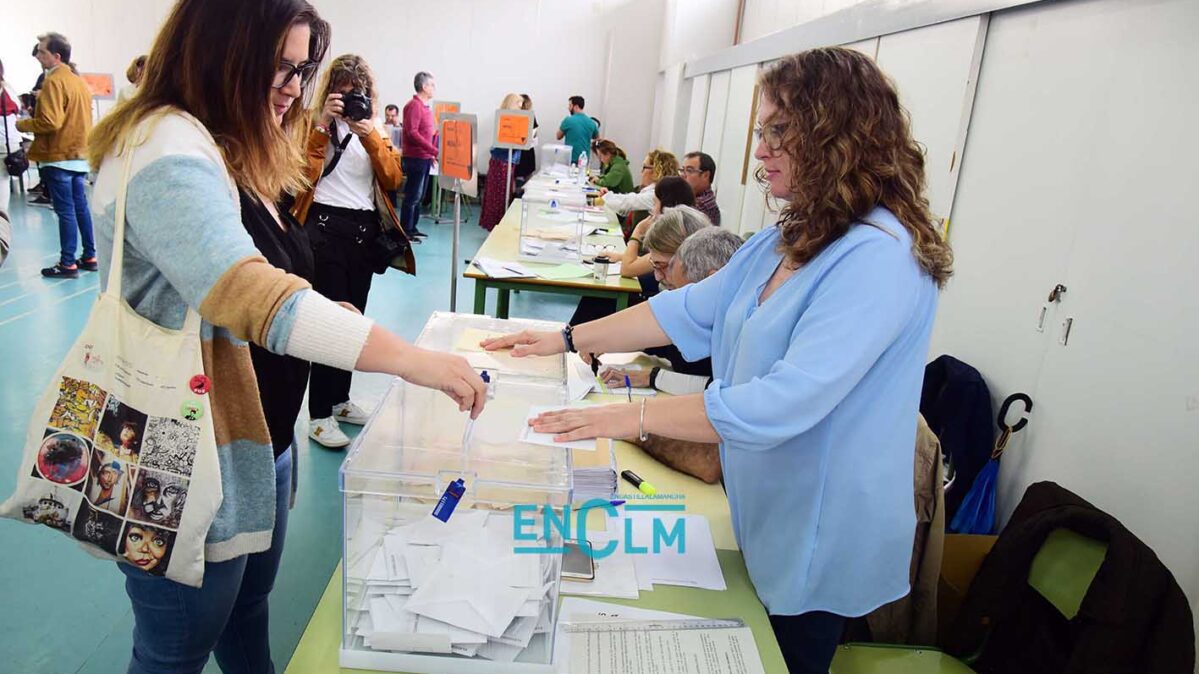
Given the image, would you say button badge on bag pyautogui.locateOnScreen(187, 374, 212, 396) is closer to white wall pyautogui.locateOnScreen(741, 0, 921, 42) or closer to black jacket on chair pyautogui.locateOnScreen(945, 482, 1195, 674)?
black jacket on chair pyautogui.locateOnScreen(945, 482, 1195, 674)

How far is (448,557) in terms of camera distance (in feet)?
3.61

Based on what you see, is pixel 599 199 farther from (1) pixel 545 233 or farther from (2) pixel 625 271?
(2) pixel 625 271

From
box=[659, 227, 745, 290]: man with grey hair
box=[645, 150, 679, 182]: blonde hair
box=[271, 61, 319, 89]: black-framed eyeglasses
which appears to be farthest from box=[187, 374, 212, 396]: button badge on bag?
box=[645, 150, 679, 182]: blonde hair

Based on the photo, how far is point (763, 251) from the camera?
1435 millimetres

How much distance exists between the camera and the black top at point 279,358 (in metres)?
1.21

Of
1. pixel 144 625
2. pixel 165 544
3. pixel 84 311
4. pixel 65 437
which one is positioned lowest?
pixel 84 311

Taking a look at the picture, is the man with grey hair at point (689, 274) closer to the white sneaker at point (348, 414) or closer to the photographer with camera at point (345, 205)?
the photographer with camera at point (345, 205)

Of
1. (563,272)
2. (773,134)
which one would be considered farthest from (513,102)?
(773,134)

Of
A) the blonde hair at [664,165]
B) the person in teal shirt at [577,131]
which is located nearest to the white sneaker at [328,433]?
the blonde hair at [664,165]

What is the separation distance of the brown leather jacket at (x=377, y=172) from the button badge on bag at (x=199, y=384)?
6.62ft

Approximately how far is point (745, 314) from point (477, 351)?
0.64 m

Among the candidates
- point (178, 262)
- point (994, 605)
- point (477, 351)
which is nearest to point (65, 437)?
point (178, 262)

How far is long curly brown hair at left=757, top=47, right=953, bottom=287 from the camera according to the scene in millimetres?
1191

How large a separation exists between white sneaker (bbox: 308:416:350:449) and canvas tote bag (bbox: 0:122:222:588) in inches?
90.0
